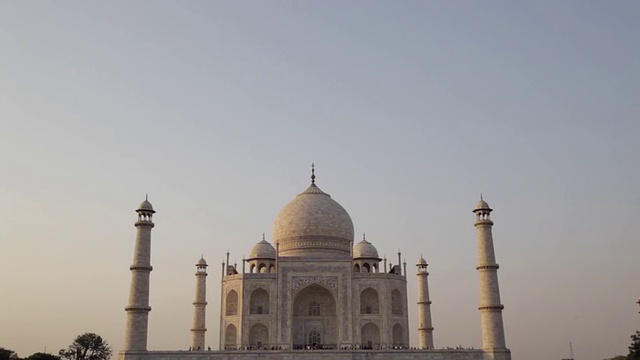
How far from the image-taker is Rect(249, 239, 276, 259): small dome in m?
42.3

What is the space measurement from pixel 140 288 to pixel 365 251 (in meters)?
15.4

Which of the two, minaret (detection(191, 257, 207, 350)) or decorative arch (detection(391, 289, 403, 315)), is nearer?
decorative arch (detection(391, 289, 403, 315))

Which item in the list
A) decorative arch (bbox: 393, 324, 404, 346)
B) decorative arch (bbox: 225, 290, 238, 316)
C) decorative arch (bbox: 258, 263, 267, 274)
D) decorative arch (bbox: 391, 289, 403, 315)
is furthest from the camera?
decorative arch (bbox: 258, 263, 267, 274)

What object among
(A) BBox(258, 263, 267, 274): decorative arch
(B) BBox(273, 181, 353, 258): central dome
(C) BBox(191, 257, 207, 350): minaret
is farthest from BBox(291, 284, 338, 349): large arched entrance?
(C) BBox(191, 257, 207, 350): minaret

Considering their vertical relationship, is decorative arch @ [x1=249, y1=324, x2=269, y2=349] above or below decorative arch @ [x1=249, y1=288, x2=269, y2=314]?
below

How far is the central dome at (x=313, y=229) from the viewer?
43.3m

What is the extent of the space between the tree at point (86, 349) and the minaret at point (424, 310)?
2575cm

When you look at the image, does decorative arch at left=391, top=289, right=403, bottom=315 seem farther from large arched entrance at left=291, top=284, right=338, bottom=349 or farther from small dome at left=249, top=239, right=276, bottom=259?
small dome at left=249, top=239, right=276, bottom=259

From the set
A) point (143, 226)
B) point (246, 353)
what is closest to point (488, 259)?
point (246, 353)

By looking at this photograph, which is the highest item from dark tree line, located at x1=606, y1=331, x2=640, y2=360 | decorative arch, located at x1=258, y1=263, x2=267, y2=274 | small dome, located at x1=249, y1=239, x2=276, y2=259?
small dome, located at x1=249, y1=239, x2=276, y2=259

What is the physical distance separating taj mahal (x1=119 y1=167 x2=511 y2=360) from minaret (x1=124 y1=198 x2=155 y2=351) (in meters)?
0.05

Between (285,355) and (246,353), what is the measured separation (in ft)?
6.66

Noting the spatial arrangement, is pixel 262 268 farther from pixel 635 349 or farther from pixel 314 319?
pixel 635 349

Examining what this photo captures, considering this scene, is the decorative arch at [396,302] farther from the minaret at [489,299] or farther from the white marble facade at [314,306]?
the minaret at [489,299]
